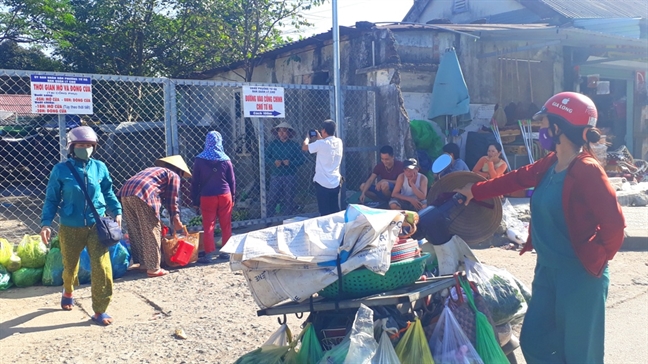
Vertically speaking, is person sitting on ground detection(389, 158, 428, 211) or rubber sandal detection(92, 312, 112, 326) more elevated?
person sitting on ground detection(389, 158, 428, 211)

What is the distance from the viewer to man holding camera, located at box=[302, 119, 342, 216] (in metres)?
7.71

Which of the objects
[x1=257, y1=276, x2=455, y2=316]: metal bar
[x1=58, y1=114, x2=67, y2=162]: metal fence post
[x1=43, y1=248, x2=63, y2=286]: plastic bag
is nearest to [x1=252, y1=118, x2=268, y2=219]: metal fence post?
[x1=58, y1=114, x2=67, y2=162]: metal fence post

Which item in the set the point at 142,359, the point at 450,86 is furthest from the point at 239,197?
the point at 142,359

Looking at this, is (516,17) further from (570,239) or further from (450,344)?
(450,344)

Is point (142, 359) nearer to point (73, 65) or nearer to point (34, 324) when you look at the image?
point (34, 324)

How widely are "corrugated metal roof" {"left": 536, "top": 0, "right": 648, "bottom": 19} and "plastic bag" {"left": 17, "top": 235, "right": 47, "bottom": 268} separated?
12657mm

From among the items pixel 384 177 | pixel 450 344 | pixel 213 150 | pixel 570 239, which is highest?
pixel 213 150

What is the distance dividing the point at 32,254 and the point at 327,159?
374cm

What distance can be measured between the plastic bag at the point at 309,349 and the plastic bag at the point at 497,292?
1241 millimetres

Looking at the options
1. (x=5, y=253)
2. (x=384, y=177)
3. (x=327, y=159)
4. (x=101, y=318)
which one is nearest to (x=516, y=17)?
(x=384, y=177)

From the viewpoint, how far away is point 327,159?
7.75 meters

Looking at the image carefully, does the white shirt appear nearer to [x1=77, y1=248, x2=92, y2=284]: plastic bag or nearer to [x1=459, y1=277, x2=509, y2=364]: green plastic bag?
[x1=77, y1=248, x2=92, y2=284]: plastic bag

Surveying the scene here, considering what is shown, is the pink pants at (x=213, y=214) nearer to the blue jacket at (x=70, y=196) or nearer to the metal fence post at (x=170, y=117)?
the metal fence post at (x=170, y=117)

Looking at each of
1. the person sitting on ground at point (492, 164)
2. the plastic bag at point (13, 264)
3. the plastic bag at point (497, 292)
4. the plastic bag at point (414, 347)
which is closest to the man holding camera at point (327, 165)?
the person sitting on ground at point (492, 164)
